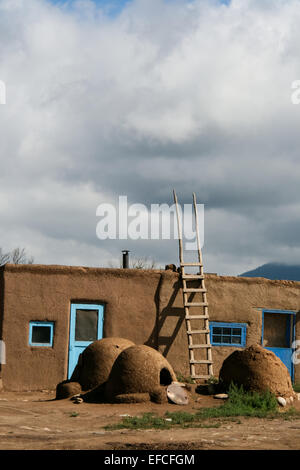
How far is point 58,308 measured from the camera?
50.4 feet

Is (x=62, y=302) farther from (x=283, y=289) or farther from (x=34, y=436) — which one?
(x=34, y=436)

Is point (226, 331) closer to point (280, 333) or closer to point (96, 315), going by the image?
point (280, 333)

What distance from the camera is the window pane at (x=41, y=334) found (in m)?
15.3

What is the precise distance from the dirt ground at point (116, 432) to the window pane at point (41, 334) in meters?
3.20

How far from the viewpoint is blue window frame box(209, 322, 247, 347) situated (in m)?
15.9

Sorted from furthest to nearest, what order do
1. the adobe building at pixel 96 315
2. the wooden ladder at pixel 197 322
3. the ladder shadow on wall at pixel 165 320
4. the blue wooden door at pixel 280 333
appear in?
the blue wooden door at pixel 280 333 → the ladder shadow on wall at pixel 165 320 → the adobe building at pixel 96 315 → the wooden ladder at pixel 197 322

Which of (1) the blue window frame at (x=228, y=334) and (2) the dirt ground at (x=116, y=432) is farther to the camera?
(1) the blue window frame at (x=228, y=334)

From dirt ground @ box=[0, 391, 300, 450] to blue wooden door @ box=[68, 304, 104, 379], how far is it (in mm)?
3333

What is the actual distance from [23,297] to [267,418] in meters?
7.31

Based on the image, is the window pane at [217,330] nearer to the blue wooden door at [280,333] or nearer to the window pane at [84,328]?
the blue wooden door at [280,333]

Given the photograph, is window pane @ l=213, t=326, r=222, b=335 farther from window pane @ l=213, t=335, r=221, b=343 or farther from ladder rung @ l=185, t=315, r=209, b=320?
ladder rung @ l=185, t=315, r=209, b=320

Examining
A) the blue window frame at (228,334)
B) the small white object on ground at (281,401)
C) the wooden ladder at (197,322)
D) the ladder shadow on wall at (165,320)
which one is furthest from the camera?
the blue window frame at (228,334)

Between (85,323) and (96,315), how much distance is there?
33cm

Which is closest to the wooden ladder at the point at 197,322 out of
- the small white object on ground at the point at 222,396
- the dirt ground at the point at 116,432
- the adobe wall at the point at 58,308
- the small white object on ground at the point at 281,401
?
the adobe wall at the point at 58,308
